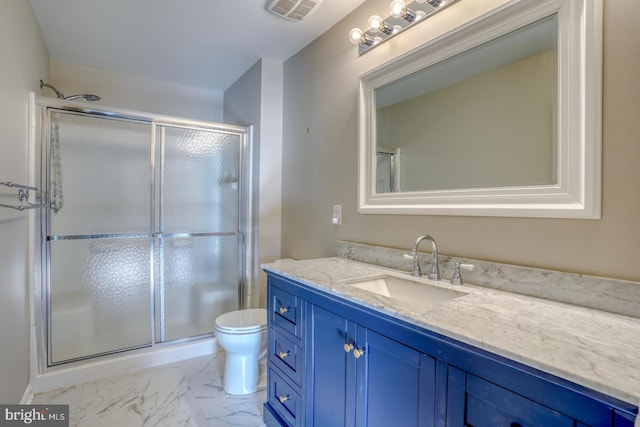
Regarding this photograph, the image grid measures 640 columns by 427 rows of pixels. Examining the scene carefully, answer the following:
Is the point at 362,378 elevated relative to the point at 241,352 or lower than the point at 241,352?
elevated

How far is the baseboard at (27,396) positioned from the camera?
5.80 feet

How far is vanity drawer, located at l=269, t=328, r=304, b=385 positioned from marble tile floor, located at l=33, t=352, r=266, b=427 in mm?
430

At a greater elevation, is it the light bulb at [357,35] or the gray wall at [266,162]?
the light bulb at [357,35]

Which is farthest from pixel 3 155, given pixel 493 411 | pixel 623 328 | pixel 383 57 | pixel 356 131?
pixel 623 328

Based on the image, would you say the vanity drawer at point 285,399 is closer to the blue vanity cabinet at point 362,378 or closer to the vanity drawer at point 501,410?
the blue vanity cabinet at point 362,378

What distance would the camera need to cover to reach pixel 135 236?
2375mm

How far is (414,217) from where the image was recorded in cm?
156

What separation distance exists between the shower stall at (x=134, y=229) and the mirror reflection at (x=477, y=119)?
4.89 feet

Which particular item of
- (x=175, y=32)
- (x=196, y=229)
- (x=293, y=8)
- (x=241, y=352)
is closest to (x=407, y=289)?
(x=241, y=352)

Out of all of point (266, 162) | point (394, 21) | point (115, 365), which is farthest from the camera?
point (266, 162)

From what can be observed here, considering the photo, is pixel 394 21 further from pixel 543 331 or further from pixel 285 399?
pixel 285 399

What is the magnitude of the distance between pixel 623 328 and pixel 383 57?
153cm

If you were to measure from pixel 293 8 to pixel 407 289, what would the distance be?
5.72 feet

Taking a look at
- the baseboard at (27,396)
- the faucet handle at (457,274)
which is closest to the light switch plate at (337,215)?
the faucet handle at (457,274)
